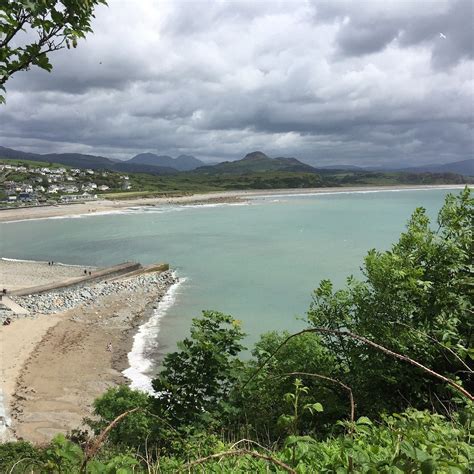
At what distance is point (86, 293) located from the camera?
39.7 m

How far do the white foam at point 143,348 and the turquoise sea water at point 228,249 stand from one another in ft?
1.27

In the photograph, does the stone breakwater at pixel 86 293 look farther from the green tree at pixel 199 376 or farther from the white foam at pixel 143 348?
the green tree at pixel 199 376

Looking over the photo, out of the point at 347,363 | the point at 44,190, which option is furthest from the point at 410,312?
the point at 44,190

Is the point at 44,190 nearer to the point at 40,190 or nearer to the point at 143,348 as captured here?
the point at 40,190

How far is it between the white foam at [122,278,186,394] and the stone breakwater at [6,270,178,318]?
3.06 metres

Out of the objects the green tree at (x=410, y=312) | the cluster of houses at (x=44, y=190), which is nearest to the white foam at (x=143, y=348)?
the green tree at (x=410, y=312)

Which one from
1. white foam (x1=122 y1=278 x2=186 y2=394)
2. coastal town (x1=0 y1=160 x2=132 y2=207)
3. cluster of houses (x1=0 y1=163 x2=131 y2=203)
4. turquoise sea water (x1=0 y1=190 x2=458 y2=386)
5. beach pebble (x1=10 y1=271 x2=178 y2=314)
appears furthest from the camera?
cluster of houses (x1=0 y1=163 x2=131 y2=203)

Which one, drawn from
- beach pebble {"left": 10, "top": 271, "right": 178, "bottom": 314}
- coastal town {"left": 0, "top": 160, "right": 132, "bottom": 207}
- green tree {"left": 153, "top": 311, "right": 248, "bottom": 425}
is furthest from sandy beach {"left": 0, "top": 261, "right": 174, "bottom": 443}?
coastal town {"left": 0, "top": 160, "right": 132, "bottom": 207}

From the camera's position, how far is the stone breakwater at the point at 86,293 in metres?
35.6

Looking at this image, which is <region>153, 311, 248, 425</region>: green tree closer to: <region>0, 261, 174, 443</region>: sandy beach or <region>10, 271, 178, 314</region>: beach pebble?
<region>0, 261, 174, 443</region>: sandy beach

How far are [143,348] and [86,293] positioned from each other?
49.6 ft

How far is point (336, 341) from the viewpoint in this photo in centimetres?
1245

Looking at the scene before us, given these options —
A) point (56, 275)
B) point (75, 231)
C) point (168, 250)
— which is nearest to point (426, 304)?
point (56, 275)

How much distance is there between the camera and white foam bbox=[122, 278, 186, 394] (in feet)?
72.2
